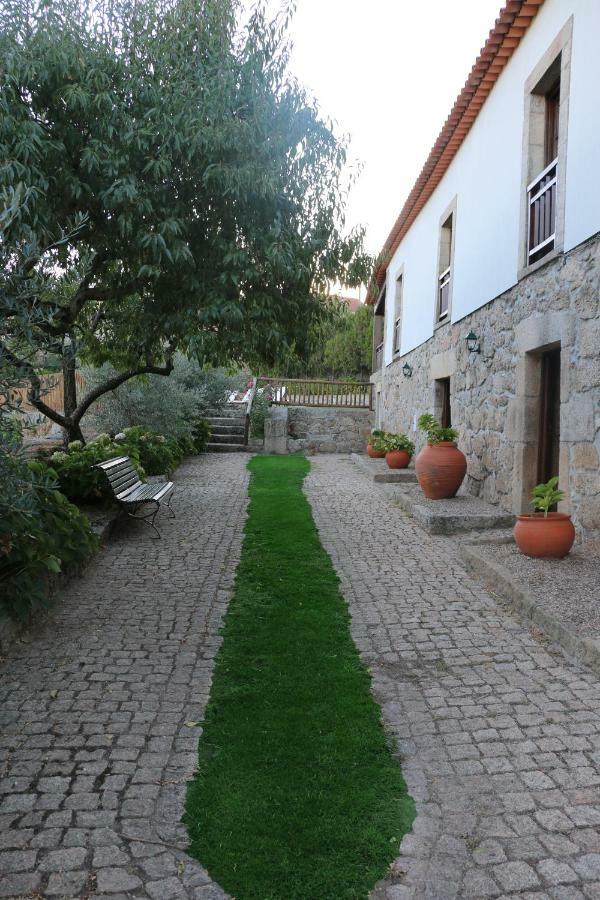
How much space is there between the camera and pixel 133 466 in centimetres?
759

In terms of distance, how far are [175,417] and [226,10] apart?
810 centimetres

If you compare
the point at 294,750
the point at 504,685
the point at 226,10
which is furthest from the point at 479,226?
the point at 294,750

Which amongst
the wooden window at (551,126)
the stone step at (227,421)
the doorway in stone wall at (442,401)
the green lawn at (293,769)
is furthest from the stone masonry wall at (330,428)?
the green lawn at (293,769)

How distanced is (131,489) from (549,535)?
4170mm

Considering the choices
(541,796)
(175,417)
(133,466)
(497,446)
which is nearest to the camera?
(541,796)

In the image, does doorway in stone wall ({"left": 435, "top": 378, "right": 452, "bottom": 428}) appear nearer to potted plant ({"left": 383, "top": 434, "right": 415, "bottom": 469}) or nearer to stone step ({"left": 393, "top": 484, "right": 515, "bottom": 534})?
potted plant ({"left": 383, "top": 434, "right": 415, "bottom": 469})

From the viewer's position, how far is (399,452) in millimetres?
11172

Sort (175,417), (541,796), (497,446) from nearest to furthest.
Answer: (541,796), (497,446), (175,417)

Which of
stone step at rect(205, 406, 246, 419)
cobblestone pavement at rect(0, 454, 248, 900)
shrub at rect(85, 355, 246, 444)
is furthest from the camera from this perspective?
stone step at rect(205, 406, 246, 419)

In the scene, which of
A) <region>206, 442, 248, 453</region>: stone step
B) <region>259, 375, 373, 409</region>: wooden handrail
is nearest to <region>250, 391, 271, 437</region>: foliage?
<region>206, 442, 248, 453</region>: stone step

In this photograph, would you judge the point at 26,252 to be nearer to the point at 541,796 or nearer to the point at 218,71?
the point at 218,71

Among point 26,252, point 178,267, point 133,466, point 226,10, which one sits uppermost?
point 226,10

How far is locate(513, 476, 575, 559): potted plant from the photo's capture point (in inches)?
192

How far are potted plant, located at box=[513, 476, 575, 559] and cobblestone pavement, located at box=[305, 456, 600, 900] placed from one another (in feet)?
1.85
